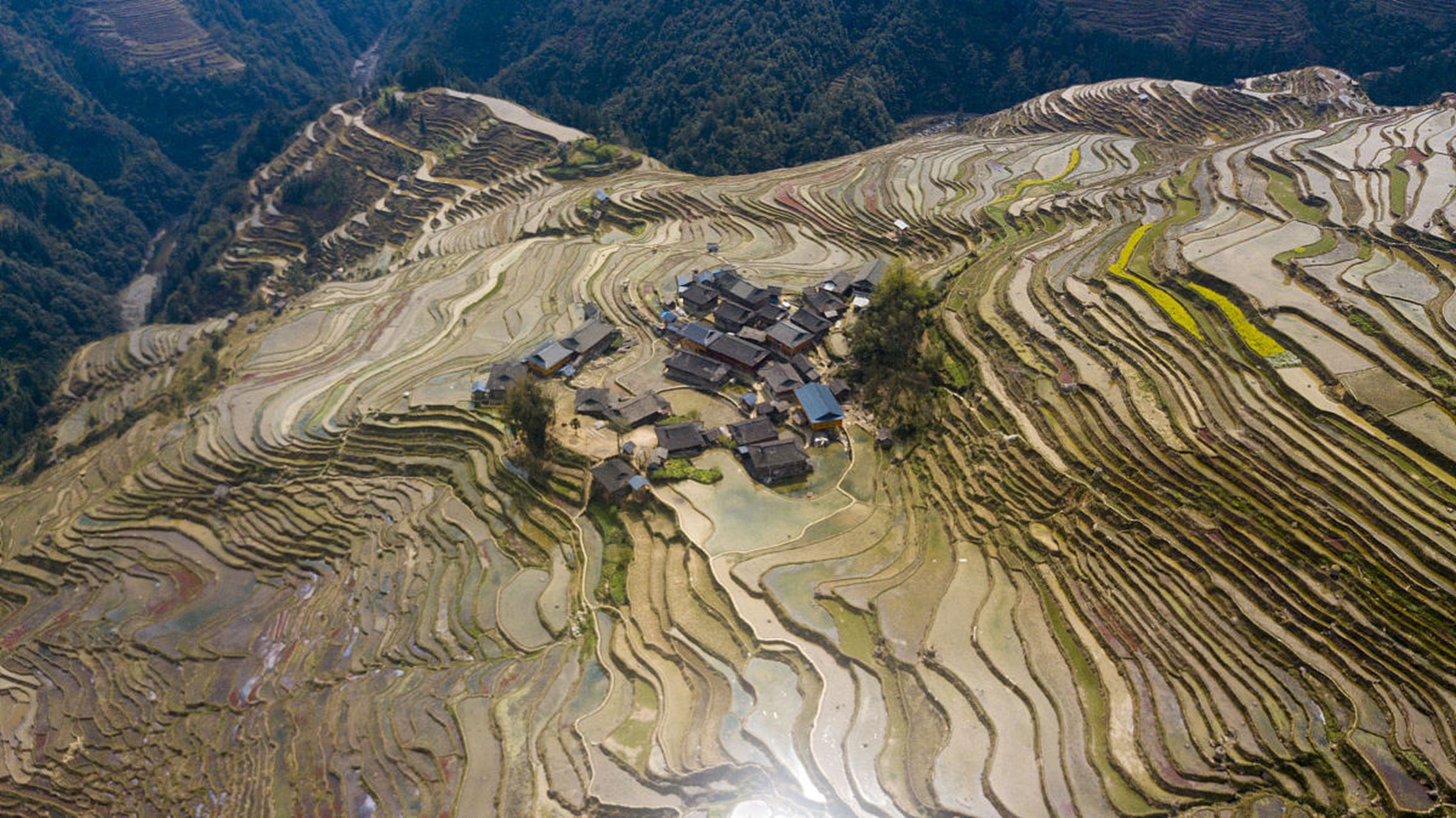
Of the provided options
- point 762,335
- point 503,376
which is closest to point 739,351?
point 762,335

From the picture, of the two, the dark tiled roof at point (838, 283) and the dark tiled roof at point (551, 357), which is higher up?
the dark tiled roof at point (838, 283)

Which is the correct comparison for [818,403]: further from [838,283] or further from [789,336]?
[838,283]

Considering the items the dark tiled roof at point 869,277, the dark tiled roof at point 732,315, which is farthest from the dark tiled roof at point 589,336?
the dark tiled roof at point 869,277

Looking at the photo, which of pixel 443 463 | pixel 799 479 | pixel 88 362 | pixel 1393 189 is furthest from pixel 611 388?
pixel 88 362

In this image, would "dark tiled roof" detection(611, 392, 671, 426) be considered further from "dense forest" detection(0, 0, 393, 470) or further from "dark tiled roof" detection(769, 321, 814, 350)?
"dense forest" detection(0, 0, 393, 470)

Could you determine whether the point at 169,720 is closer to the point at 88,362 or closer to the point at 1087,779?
the point at 1087,779

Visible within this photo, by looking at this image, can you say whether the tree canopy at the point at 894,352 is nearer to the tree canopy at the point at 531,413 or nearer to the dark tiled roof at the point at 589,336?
the dark tiled roof at the point at 589,336

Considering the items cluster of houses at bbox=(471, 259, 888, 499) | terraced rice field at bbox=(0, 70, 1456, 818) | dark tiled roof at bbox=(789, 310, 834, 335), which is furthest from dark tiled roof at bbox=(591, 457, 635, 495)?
dark tiled roof at bbox=(789, 310, 834, 335)
